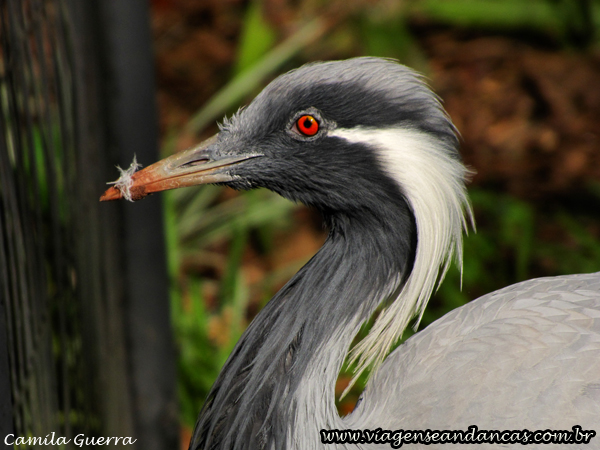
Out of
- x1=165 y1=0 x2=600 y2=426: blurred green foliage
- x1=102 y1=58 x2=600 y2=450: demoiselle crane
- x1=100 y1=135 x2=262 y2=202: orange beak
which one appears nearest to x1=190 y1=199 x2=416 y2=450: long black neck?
x1=102 y1=58 x2=600 y2=450: demoiselle crane

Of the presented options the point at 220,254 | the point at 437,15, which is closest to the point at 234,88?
the point at 220,254

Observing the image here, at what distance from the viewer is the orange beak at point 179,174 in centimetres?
165

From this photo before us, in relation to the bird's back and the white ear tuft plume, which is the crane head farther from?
the bird's back

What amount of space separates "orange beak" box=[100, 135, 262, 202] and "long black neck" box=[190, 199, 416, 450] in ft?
1.19

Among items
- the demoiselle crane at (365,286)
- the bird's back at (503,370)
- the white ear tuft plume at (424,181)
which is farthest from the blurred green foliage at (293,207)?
the white ear tuft plume at (424,181)

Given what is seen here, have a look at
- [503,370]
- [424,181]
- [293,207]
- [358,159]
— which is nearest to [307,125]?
[358,159]

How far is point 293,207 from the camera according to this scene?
4.33 m

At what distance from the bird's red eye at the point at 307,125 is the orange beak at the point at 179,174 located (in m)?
0.14

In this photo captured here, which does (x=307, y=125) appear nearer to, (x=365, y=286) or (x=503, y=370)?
(x=365, y=286)

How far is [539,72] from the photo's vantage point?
4969 millimetres

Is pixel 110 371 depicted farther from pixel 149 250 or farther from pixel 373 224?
pixel 373 224

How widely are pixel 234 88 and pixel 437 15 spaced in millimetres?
1704

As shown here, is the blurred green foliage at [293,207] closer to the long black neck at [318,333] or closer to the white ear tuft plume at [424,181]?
the long black neck at [318,333]

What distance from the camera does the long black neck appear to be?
1.65m
